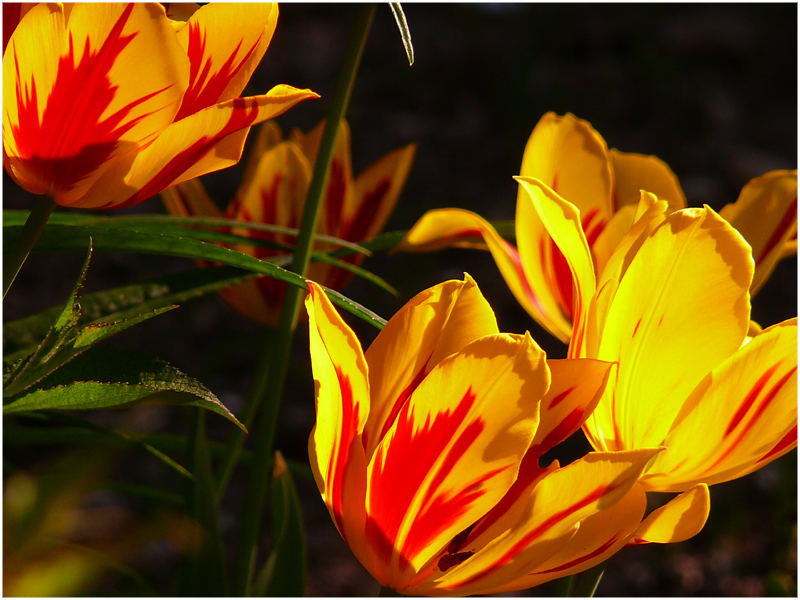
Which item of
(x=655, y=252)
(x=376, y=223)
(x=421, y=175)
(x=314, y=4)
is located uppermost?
(x=655, y=252)

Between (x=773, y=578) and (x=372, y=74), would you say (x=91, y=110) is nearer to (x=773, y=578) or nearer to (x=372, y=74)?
(x=773, y=578)

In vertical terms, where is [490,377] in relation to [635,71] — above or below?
above

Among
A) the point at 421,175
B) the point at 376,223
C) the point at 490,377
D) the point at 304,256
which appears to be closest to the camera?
the point at 490,377

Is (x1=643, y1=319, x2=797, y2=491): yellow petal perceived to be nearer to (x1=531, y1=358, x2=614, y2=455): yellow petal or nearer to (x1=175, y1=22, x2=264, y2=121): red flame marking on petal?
(x1=531, y1=358, x2=614, y2=455): yellow petal

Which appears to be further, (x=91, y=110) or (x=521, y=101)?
(x=521, y=101)

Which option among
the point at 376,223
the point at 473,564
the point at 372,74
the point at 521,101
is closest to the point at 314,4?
the point at 372,74

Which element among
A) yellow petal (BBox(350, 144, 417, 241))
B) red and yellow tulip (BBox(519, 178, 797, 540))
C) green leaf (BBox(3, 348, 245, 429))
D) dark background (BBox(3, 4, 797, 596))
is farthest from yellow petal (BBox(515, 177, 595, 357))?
dark background (BBox(3, 4, 797, 596))

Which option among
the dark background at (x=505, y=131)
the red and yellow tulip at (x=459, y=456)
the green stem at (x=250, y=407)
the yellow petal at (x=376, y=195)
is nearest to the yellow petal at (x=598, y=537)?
the red and yellow tulip at (x=459, y=456)
